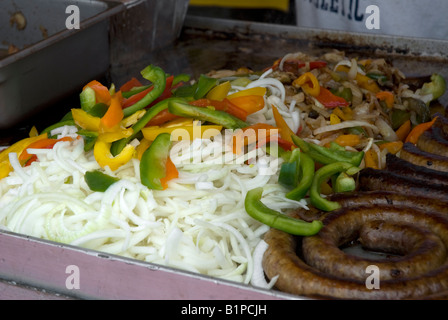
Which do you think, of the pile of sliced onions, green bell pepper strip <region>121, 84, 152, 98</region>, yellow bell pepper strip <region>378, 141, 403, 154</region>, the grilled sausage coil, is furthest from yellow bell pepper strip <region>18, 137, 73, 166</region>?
yellow bell pepper strip <region>378, 141, 403, 154</region>

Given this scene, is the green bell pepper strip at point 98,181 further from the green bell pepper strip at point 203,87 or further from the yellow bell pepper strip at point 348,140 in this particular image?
the yellow bell pepper strip at point 348,140

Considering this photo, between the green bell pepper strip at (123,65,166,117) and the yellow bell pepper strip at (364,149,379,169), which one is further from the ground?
the green bell pepper strip at (123,65,166,117)

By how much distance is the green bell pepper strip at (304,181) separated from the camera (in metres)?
2.12

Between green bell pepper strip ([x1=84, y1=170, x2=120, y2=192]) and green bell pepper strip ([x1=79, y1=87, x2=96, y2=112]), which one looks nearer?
green bell pepper strip ([x1=84, y1=170, x2=120, y2=192])

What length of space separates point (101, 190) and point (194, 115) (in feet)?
1.51

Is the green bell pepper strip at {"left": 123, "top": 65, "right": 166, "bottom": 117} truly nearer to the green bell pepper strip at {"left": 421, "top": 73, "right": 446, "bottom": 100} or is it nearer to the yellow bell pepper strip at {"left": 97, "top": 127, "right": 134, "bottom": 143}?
the yellow bell pepper strip at {"left": 97, "top": 127, "right": 134, "bottom": 143}

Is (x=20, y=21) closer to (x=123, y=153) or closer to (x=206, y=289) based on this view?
(x=123, y=153)

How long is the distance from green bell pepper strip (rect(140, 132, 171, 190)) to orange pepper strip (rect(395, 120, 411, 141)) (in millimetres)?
1211

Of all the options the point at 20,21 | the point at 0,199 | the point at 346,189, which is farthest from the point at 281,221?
the point at 20,21

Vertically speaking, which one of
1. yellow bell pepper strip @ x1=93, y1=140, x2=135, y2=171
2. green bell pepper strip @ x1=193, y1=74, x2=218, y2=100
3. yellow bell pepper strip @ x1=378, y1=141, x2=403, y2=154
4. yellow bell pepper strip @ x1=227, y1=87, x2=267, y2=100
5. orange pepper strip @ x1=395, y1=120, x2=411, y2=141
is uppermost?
green bell pepper strip @ x1=193, y1=74, x2=218, y2=100

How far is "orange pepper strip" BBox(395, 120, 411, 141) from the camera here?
285 centimetres

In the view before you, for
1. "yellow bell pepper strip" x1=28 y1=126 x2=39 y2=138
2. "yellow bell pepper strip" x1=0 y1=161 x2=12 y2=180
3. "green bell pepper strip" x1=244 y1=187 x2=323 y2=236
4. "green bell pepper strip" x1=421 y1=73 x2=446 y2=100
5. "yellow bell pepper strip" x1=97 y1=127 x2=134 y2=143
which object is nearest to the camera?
"green bell pepper strip" x1=244 y1=187 x2=323 y2=236

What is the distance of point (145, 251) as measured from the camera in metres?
2.00

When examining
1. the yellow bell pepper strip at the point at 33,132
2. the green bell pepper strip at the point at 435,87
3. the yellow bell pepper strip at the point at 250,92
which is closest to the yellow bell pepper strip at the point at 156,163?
the yellow bell pepper strip at the point at 250,92
